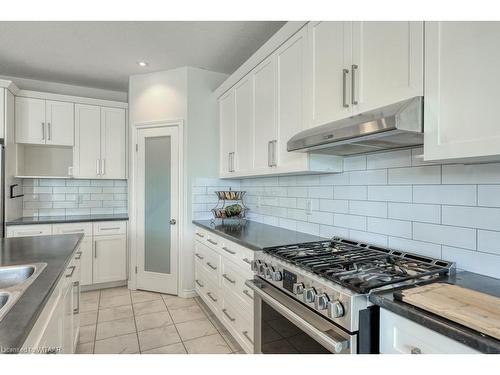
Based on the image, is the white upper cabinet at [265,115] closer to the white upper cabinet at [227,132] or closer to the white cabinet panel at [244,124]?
the white cabinet panel at [244,124]

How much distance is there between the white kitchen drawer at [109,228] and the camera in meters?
3.62

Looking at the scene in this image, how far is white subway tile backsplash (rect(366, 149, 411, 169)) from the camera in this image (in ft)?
5.39

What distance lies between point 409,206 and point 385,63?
30.4 inches

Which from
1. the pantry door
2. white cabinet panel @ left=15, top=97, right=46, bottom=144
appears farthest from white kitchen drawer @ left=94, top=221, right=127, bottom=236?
white cabinet panel @ left=15, top=97, right=46, bottom=144

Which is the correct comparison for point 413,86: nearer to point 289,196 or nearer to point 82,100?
point 289,196

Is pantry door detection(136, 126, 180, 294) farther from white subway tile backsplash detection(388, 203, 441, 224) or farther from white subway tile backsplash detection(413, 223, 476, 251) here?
white subway tile backsplash detection(413, 223, 476, 251)

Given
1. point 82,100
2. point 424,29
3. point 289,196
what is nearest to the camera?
point 424,29

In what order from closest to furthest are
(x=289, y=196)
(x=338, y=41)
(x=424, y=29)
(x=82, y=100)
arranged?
(x=424, y=29), (x=338, y=41), (x=289, y=196), (x=82, y=100)

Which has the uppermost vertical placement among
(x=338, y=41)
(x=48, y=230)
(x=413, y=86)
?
(x=338, y=41)

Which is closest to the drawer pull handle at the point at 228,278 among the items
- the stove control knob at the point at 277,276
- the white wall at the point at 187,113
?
the stove control knob at the point at 277,276

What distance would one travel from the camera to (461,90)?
107cm
